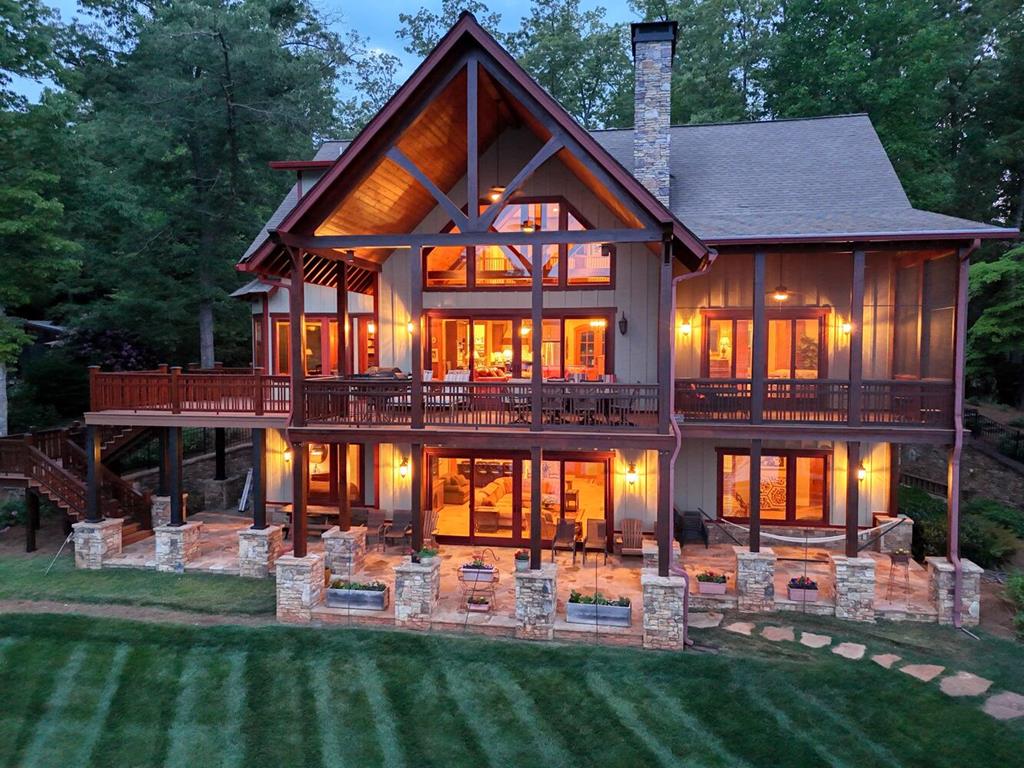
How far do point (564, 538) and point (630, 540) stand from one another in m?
1.43

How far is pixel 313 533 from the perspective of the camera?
15047 millimetres

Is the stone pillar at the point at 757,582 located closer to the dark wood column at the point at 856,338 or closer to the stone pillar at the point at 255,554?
the dark wood column at the point at 856,338

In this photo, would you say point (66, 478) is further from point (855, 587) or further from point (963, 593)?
point (963, 593)

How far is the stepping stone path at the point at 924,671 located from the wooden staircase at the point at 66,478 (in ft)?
51.5

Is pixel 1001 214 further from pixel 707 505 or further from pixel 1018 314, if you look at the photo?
pixel 707 505

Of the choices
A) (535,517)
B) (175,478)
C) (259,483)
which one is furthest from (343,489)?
(535,517)

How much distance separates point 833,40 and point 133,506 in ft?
94.5

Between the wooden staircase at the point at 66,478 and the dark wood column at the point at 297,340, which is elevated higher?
the dark wood column at the point at 297,340

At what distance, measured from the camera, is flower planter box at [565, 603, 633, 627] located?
993 centimetres

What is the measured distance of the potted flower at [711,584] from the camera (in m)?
11.1

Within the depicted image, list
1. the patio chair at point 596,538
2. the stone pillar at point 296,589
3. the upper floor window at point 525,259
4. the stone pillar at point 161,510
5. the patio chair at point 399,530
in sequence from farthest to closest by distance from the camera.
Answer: the stone pillar at point 161,510, the upper floor window at point 525,259, the patio chair at point 399,530, the patio chair at point 596,538, the stone pillar at point 296,589

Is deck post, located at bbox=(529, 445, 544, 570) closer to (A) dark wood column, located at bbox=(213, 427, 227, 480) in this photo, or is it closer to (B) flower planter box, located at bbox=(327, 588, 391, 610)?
(B) flower planter box, located at bbox=(327, 588, 391, 610)

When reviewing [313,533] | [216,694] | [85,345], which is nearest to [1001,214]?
[313,533]

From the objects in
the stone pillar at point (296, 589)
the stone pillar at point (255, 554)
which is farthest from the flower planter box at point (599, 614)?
the stone pillar at point (255, 554)
